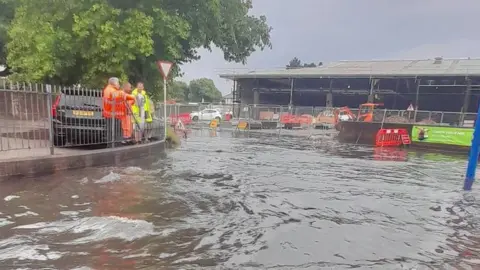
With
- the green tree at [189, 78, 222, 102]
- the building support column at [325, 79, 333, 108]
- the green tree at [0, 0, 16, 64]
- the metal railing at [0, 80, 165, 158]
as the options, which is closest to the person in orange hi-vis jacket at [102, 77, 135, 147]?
the metal railing at [0, 80, 165, 158]

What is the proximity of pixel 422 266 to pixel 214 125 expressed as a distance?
84.1 ft

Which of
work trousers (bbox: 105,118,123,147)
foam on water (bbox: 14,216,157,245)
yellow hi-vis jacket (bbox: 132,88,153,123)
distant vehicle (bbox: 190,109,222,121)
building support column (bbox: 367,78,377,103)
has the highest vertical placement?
building support column (bbox: 367,78,377,103)

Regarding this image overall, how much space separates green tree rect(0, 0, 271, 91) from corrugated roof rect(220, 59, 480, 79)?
26.4 metres

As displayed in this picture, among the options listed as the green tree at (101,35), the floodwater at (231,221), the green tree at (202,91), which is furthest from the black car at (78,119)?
the green tree at (202,91)

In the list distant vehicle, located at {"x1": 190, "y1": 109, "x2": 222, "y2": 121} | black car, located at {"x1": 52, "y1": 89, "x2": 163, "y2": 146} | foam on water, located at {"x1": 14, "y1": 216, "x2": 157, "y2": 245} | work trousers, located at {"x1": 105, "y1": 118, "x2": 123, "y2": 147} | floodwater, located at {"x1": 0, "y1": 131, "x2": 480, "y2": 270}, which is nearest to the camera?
floodwater, located at {"x1": 0, "y1": 131, "x2": 480, "y2": 270}

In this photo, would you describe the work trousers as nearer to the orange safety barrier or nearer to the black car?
the black car

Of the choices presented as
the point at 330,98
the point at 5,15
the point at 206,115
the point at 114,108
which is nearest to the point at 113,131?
the point at 114,108

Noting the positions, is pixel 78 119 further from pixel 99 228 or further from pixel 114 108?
pixel 99 228

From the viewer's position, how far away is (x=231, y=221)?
5066mm

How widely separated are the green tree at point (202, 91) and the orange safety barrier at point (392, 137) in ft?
185

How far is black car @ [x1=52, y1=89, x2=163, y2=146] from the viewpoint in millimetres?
8828

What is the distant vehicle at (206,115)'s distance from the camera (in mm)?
34406

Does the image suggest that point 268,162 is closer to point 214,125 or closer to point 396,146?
point 396,146

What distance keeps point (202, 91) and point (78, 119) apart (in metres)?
64.2
